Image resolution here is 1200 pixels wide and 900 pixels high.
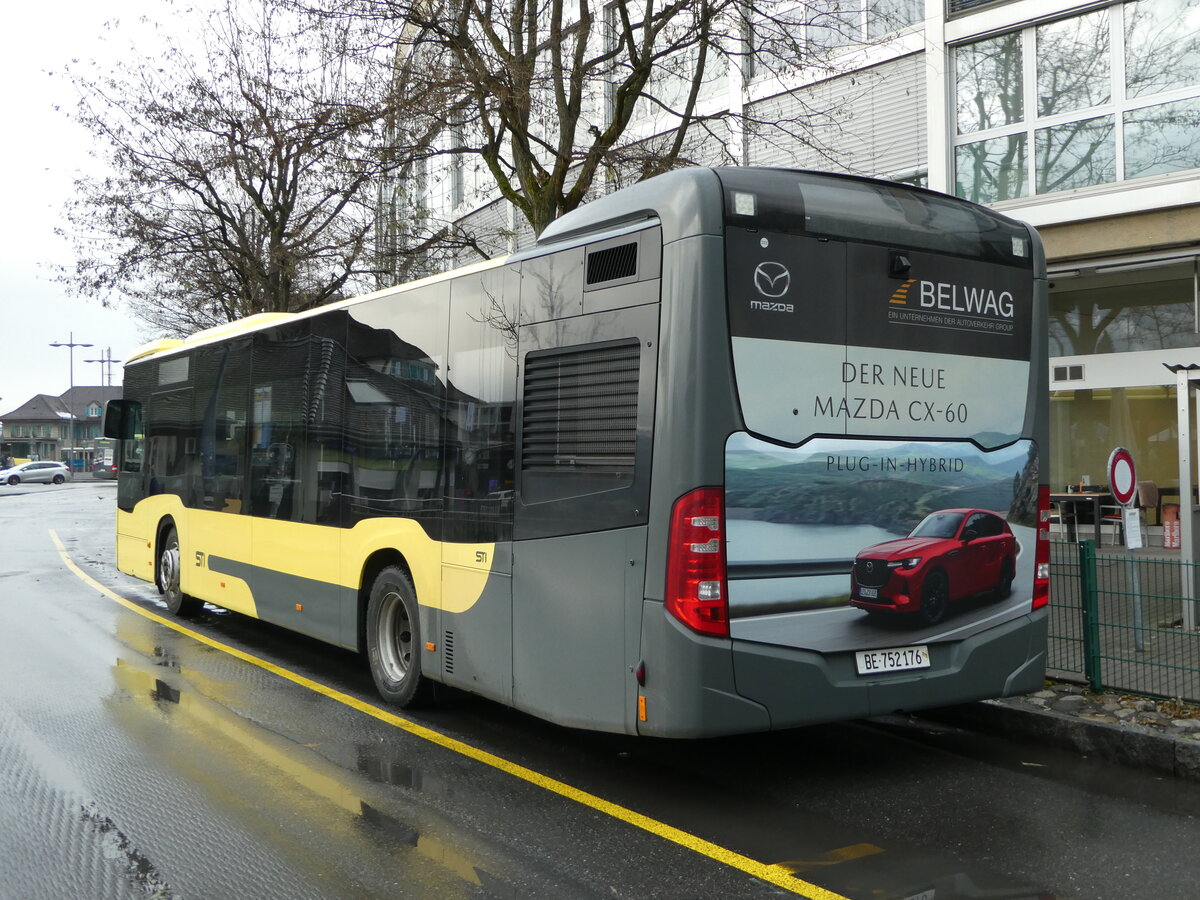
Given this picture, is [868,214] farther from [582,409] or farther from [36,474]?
[36,474]

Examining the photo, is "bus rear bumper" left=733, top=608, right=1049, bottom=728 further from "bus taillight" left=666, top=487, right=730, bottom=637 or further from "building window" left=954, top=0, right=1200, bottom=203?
"building window" left=954, top=0, right=1200, bottom=203

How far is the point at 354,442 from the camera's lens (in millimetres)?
8102

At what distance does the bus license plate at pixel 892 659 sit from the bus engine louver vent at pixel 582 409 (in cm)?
152

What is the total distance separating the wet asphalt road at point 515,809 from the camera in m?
4.46

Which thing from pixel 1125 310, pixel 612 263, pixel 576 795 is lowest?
pixel 576 795

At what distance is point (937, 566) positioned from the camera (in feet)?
18.7

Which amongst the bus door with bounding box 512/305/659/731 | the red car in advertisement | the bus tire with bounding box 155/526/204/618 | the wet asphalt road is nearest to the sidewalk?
the wet asphalt road

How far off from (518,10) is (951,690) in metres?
10.3

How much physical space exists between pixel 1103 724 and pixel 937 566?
62.2 inches

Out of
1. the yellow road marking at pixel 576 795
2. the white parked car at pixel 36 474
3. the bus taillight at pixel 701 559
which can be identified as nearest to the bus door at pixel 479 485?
the yellow road marking at pixel 576 795

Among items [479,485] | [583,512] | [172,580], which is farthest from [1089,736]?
[172,580]

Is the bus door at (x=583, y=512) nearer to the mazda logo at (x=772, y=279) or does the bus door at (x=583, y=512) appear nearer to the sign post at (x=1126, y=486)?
the mazda logo at (x=772, y=279)

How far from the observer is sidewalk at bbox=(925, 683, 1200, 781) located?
5.96m

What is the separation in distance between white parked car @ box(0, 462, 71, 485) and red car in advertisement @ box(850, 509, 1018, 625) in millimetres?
79010
